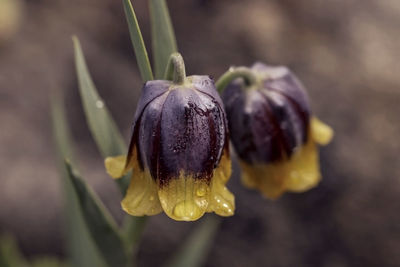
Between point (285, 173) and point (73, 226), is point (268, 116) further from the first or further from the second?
point (73, 226)

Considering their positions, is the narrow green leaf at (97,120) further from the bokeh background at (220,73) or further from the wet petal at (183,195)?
the bokeh background at (220,73)

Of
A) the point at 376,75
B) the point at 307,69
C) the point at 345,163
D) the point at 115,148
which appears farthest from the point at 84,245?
the point at 376,75

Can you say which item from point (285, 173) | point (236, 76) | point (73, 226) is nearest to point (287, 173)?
point (285, 173)

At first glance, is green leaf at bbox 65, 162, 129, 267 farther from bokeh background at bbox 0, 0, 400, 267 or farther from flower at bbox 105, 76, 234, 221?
bokeh background at bbox 0, 0, 400, 267

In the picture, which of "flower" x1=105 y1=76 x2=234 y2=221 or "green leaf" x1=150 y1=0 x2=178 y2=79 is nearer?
"flower" x1=105 y1=76 x2=234 y2=221

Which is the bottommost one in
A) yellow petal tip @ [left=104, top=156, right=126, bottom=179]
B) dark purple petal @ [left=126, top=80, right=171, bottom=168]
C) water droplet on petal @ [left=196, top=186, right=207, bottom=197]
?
water droplet on petal @ [left=196, top=186, right=207, bottom=197]

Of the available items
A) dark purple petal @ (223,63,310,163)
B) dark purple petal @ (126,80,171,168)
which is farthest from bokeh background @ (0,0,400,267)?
dark purple petal @ (126,80,171,168)
